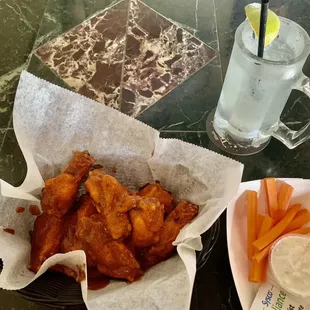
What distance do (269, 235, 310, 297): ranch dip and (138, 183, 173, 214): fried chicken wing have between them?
0.69ft

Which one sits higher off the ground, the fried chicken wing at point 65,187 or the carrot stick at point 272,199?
the fried chicken wing at point 65,187

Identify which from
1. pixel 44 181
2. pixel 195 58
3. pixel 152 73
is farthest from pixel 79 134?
pixel 195 58

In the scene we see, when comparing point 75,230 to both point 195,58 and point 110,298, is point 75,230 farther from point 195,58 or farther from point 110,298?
point 195,58

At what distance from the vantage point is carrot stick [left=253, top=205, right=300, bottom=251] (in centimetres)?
86

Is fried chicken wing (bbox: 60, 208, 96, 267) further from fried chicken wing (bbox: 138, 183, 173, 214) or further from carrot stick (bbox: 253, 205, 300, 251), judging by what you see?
carrot stick (bbox: 253, 205, 300, 251)

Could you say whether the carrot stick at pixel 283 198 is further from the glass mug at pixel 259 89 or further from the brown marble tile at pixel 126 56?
the brown marble tile at pixel 126 56

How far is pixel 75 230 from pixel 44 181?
0.14 m

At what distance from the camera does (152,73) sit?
126cm

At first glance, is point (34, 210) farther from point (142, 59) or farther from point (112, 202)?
point (142, 59)

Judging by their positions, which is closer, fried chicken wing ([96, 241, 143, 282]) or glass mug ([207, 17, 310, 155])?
fried chicken wing ([96, 241, 143, 282])

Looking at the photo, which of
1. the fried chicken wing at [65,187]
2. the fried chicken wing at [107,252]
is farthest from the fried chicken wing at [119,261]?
the fried chicken wing at [65,187]

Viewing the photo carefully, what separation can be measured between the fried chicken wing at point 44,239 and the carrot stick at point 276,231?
365mm

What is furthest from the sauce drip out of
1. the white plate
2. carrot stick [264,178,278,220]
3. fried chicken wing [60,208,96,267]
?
carrot stick [264,178,278,220]

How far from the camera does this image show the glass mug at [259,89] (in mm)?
927
